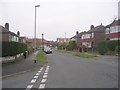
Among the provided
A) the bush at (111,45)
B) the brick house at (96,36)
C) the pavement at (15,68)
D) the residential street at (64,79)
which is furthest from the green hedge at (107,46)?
the brick house at (96,36)

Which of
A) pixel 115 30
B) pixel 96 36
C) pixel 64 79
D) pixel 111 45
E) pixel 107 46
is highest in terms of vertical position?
pixel 115 30

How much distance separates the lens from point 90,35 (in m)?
84.6

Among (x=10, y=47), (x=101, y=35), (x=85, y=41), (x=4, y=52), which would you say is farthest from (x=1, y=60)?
(x=85, y=41)

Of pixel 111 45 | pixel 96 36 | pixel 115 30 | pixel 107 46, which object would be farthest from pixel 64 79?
pixel 96 36

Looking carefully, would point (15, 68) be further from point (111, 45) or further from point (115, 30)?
point (115, 30)

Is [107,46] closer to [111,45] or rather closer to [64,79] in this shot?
[111,45]

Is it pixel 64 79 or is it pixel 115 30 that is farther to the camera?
pixel 115 30

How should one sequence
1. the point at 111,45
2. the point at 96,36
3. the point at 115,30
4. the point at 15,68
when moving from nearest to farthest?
1. the point at 15,68
2. the point at 111,45
3. the point at 115,30
4. the point at 96,36

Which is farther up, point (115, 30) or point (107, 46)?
point (115, 30)

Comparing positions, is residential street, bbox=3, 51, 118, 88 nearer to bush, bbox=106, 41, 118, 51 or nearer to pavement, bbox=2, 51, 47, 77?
pavement, bbox=2, 51, 47, 77

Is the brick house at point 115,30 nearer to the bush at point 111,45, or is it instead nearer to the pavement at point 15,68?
the bush at point 111,45

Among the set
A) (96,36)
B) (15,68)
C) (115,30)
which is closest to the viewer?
(15,68)

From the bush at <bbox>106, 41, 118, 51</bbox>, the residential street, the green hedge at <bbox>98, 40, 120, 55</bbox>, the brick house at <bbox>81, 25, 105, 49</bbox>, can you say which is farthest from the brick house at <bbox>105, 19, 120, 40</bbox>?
the residential street

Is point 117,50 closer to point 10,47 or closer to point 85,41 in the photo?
point 10,47
